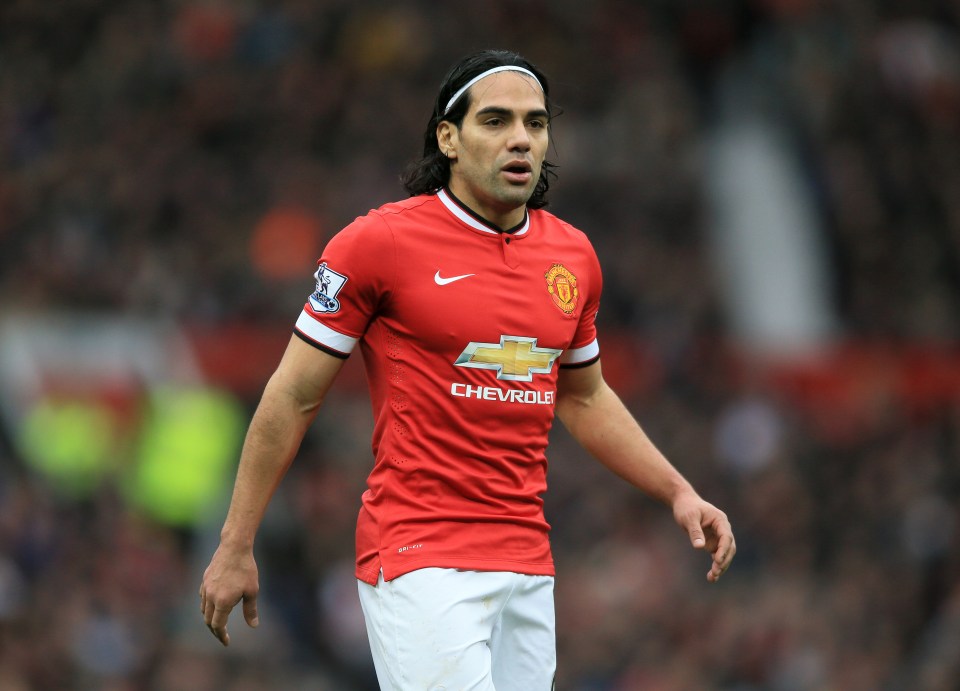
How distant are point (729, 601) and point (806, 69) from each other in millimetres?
9068

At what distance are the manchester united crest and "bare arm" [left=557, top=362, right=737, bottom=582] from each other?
0.34 meters

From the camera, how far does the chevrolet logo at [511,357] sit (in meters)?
4.64

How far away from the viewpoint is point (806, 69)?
1922cm

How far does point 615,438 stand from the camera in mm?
5215

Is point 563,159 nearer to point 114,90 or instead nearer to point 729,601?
point 114,90

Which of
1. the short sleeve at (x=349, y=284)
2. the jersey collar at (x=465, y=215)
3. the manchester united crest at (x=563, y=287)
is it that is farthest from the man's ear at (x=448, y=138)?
the manchester united crest at (x=563, y=287)

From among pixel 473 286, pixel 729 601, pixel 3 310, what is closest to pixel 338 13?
pixel 3 310

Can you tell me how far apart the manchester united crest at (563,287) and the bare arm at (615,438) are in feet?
1.12

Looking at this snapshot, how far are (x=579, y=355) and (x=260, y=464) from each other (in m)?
1.17

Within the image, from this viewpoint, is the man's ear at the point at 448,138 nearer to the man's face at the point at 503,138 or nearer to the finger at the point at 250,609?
the man's face at the point at 503,138

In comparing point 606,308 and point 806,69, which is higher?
point 806,69

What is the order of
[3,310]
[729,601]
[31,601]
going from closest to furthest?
[31,601], [729,601], [3,310]

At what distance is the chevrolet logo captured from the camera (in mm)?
4637

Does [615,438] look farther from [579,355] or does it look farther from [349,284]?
[349,284]
